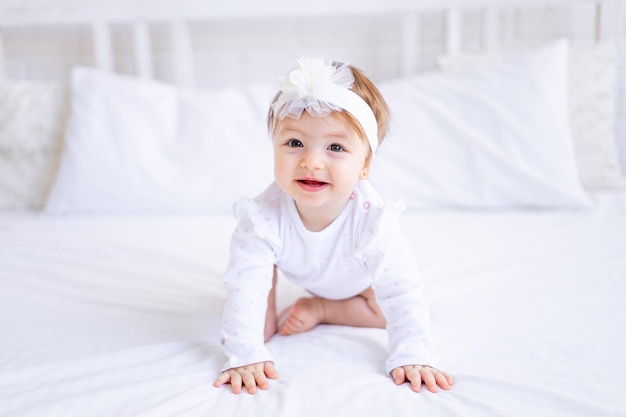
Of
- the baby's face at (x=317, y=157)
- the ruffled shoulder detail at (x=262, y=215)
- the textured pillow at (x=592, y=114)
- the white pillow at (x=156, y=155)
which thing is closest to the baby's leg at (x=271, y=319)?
the ruffled shoulder detail at (x=262, y=215)

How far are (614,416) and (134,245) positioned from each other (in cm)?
101

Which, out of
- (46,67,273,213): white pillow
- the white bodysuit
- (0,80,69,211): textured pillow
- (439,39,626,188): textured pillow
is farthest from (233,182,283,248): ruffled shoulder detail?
(439,39,626,188): textured pillow

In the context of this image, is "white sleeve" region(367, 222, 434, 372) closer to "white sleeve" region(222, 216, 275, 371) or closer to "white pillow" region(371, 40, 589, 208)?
"white sleeve" region(222, 216, 275, 371)

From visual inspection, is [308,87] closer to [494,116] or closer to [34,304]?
[34,304]

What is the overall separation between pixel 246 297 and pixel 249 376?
125 millimetres

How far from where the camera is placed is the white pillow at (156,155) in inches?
63.7

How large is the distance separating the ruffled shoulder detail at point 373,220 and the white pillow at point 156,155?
25.1 inches

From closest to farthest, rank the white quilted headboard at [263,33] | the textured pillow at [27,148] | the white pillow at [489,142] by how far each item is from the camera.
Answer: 1. the white pillow at [489,142]
2. the textured pillow at [27,148]
3. the white quilted headboard at [263,33]

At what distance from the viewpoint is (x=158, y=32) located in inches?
80.0

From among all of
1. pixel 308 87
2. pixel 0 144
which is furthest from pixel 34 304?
pixel 0 144

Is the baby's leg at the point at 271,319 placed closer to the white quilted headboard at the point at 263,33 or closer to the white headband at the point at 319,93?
the white headband at the point at 319,93

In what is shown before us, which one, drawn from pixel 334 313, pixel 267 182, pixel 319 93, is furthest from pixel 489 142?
pixel 319 93

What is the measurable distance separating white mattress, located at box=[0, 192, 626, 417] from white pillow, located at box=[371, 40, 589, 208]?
67 mm

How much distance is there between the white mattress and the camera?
31.3 inches
